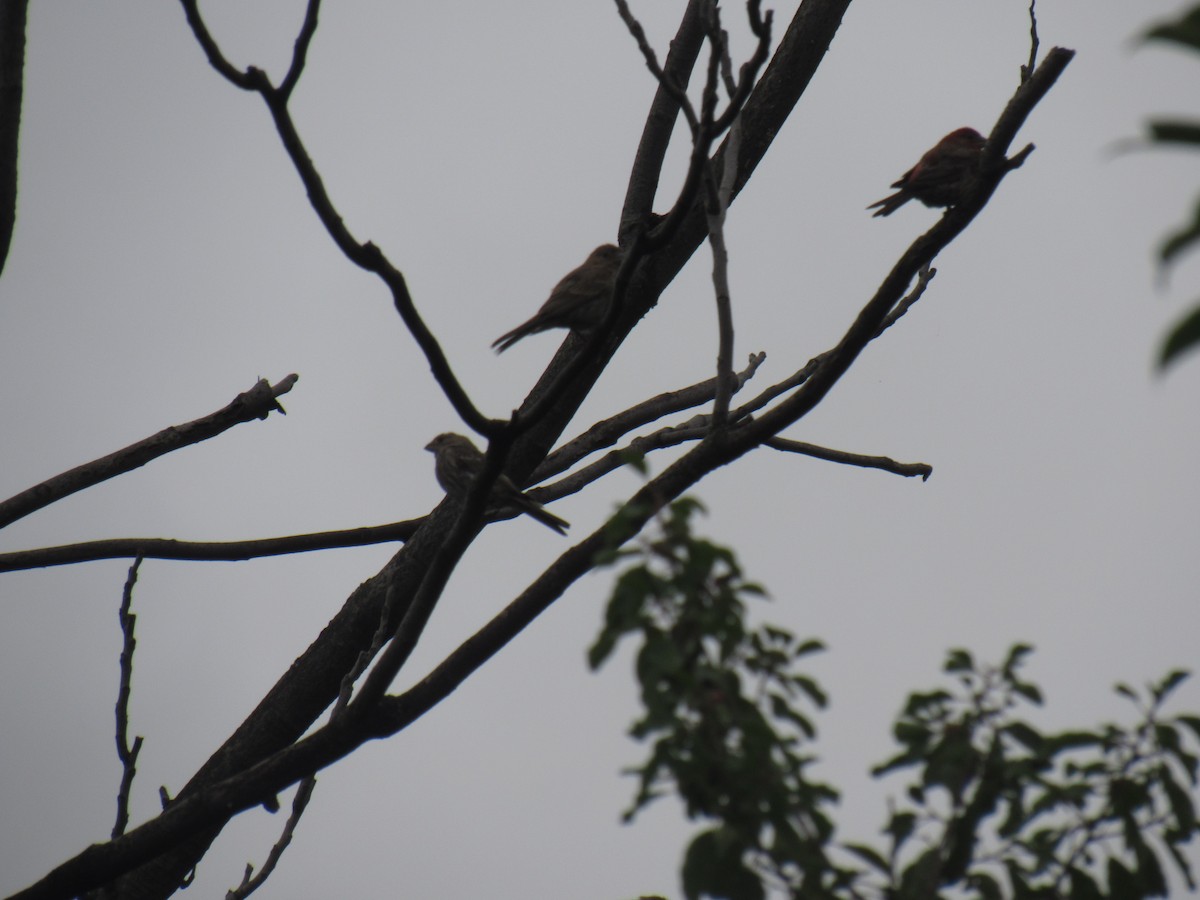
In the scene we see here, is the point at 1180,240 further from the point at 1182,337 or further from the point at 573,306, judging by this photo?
the point at 573,306

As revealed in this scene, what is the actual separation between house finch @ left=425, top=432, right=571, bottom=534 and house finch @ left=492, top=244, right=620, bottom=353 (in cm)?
83

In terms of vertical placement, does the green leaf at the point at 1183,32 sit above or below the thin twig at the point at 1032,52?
below

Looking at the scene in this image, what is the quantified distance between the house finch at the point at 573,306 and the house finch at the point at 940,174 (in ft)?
8.33

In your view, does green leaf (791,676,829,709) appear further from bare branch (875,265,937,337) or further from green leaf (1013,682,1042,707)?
bare branch (875,265,937,337)

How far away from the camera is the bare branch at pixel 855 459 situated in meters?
5.84

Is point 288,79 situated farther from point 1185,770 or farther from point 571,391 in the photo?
point 1185,770

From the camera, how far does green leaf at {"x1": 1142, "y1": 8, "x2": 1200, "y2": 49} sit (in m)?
1.50

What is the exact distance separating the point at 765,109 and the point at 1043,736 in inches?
Answer: 151

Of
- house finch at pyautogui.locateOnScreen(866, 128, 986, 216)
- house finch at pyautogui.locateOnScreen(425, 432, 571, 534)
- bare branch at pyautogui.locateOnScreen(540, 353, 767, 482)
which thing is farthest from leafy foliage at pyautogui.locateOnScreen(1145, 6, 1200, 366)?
house finch at pyautogui.locateOnScreen(866, 128, 986, 216)

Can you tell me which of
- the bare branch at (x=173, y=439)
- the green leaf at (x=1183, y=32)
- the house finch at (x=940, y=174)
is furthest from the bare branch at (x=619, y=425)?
the green leaf at (x=1183, y=32)

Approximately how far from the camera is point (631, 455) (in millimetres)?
2879

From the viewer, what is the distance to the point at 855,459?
231 inches

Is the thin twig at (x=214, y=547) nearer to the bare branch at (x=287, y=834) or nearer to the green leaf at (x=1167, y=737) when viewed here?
the bare branch at (x=287, y=834)

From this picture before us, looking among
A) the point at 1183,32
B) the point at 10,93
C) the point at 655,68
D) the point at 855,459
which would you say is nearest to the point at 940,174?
the point at 855,459
